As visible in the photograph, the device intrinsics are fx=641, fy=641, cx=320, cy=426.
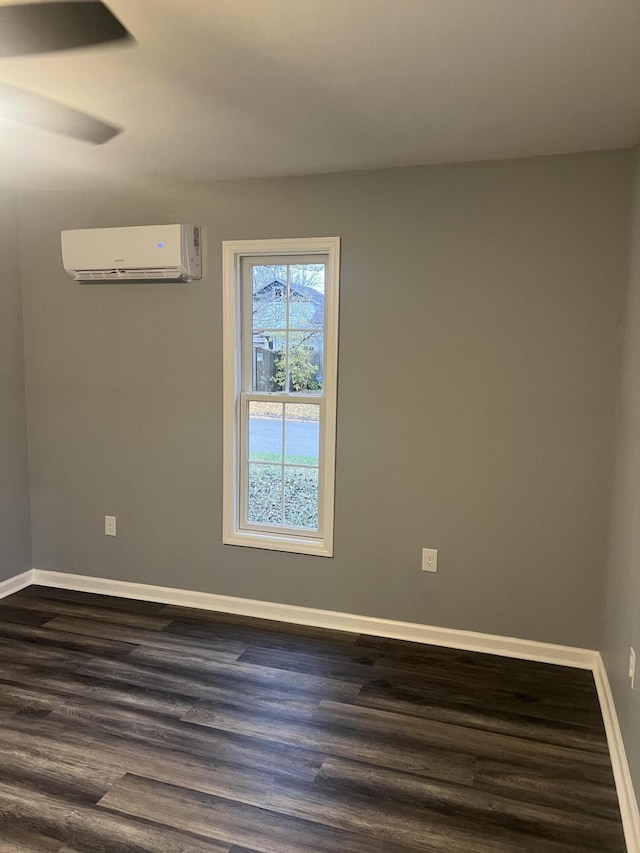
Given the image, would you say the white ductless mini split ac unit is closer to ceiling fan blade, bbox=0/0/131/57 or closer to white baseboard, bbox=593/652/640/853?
ceiling fan blade, bbox=0/0/131/57

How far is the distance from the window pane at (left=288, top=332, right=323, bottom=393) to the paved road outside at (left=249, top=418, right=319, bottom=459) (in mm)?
208

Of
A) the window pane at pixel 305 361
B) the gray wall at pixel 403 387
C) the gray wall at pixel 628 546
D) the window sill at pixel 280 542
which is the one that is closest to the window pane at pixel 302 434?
the window pane at pixel 305 361

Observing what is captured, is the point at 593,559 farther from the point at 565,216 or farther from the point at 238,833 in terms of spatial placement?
the point at 238,833

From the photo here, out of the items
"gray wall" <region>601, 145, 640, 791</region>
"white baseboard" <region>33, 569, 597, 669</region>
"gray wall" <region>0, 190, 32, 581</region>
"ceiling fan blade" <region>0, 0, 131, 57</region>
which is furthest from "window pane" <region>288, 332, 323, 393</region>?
"ceiling fan blade" <region>0, 0, 131, 57</region>

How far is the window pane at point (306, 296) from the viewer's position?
3.48 meters

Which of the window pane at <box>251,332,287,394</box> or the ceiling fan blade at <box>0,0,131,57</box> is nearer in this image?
the ceiling fan blade at <box>0,0,131,57</box>

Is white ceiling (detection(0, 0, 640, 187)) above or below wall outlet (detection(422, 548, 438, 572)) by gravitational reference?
above

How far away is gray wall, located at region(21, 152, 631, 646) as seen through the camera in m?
3.00

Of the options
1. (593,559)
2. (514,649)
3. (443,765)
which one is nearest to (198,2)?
(443,765)

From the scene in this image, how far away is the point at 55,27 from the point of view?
5.85 ft

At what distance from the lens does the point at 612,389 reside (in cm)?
296

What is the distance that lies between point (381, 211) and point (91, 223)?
5.60 ft

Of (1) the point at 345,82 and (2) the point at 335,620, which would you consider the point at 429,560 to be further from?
(1) the point at 345,82

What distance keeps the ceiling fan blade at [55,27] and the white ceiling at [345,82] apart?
0.17ft
